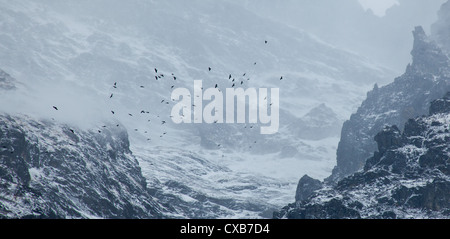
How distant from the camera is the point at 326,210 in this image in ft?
609
